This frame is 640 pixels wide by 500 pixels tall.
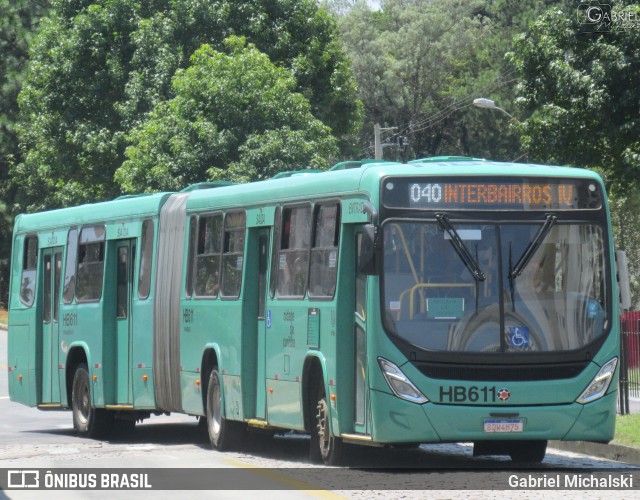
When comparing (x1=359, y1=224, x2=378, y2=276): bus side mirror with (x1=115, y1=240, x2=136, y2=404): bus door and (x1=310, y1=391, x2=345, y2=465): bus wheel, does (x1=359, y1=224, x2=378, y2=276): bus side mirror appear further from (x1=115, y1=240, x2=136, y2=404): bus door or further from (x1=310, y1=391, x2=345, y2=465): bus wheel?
(x1=115, y1=240, x2=136, y2=404): bus door

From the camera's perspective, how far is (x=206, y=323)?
56.9 ft

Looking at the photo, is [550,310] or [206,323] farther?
[206,323]

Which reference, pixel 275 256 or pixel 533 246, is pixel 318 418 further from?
pixel 533 246

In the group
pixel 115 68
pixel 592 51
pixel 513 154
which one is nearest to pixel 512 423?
pixel 592 51

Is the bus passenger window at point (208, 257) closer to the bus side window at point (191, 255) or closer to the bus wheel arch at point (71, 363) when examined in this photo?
the bus side window at point (191, 255)

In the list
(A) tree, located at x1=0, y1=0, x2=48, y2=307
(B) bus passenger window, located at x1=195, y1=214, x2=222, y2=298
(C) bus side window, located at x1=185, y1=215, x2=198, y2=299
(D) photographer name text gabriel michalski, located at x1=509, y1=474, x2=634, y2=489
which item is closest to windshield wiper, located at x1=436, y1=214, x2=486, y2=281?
(D) photographer name text gabriel michalski, located at x1=509, y1=474, x2=634, y2=489

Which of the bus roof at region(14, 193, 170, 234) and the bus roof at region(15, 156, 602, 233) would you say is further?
the bus roof at region(14, 193, 170, 234)

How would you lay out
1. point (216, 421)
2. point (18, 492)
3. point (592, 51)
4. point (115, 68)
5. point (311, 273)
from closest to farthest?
point (18, 492) → point (311, 273) → point (216, 421) → point (592, 51) → point (115, 68)

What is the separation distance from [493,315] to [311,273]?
2.25m

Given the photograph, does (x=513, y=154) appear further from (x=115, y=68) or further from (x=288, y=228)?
(x=288, y=228)

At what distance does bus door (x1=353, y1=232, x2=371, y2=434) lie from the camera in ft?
43.9

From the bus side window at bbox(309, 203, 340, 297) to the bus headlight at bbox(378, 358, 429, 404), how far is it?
3.98 ft

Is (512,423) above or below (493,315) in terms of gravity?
below

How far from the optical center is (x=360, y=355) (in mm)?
13594
